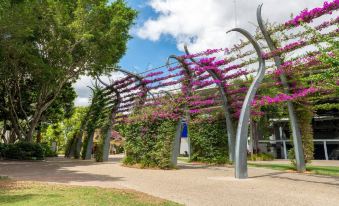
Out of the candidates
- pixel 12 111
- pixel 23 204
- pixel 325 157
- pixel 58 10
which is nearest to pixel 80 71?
pixel 58 10

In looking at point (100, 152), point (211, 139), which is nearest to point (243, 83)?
point (211, 139)

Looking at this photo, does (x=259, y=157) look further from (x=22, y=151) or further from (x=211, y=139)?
(x=22, y=151)

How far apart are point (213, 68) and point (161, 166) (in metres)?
4.95

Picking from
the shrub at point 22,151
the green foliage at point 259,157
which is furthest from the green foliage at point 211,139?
the shrub at point 22,151

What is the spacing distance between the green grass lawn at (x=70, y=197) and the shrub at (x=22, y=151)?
1535 cm

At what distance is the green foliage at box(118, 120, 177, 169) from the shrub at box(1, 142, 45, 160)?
9902 millimetres

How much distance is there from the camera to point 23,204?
6.05m

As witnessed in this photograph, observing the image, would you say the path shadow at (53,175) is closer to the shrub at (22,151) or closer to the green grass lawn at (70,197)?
the green grass lawn at (70,197)

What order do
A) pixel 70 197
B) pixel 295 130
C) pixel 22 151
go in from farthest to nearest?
1. pixel 22 151
2. pixel 295 130
3. pixel 70 197

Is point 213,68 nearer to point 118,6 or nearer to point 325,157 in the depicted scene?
point 118,6

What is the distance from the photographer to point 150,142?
577 inches

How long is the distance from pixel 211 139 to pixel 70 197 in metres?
10.5

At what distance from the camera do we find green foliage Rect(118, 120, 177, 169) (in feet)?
46.2

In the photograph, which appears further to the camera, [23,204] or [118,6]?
[118,6]
